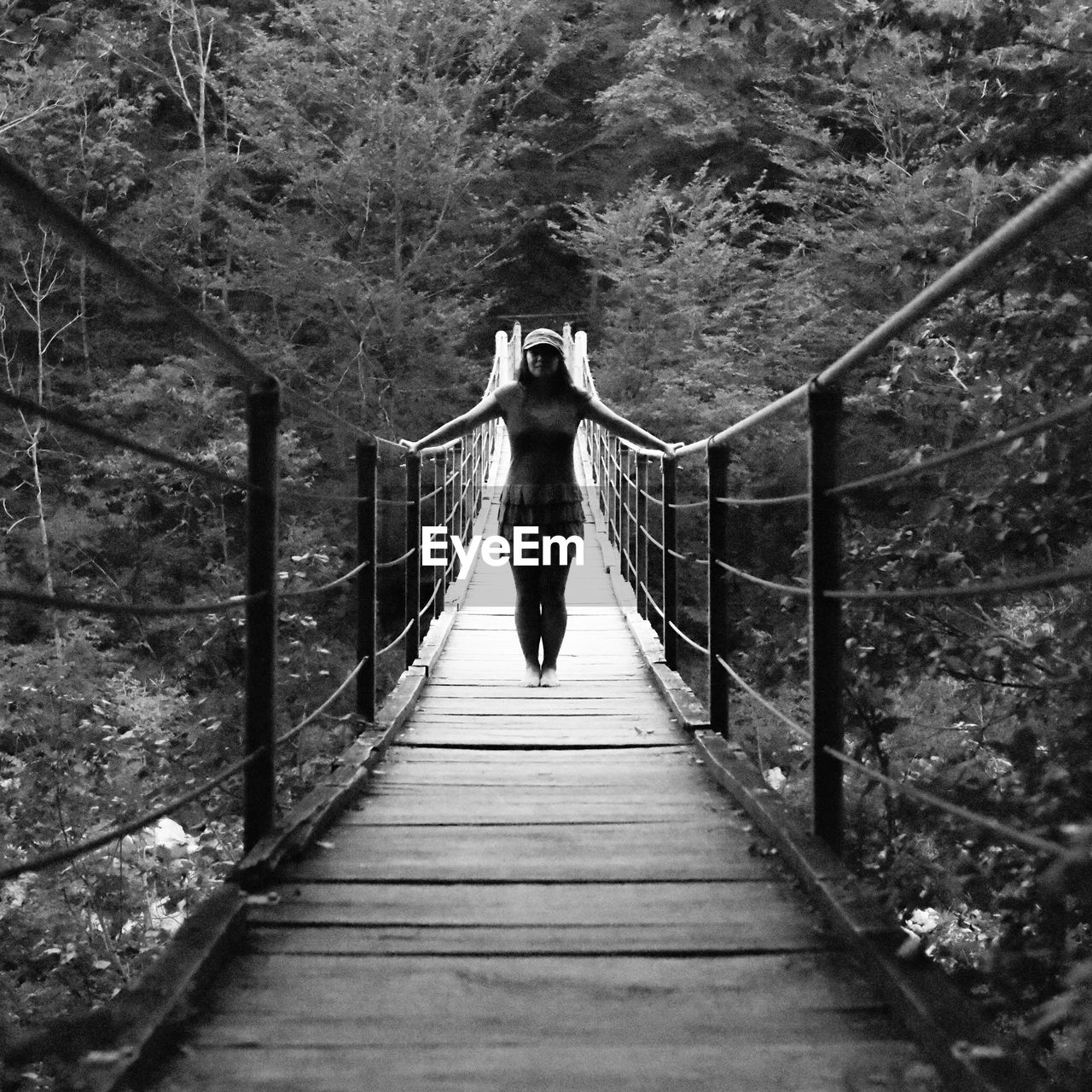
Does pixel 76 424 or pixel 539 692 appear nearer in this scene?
pixel 76 424

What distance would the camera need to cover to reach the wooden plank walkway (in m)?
1.25

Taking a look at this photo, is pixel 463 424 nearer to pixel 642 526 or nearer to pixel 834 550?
pixel 834 550

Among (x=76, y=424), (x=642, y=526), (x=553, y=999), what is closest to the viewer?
(x=76, y=424)

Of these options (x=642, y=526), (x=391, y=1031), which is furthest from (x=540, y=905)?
(x=642, y=526)

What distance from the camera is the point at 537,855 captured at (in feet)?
6.73

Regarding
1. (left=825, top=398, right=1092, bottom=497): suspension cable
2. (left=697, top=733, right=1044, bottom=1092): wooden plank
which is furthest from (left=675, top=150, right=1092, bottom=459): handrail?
(left=697, top=733, right=1044, bottom=1092): wooden plank

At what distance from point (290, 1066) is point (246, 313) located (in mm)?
14155

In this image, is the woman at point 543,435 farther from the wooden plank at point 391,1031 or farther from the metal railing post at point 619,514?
the metal railing post at point 619,514

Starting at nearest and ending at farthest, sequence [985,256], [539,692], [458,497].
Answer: [985,256], [539,692], [458,497]

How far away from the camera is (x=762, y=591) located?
1355 cm

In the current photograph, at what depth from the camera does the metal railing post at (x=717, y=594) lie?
116 inches

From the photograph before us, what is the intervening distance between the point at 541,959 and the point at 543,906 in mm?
212

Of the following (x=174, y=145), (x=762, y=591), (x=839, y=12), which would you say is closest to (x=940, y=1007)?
(x=839, y=12)

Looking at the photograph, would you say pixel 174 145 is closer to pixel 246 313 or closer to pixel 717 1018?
pixel 246 313
